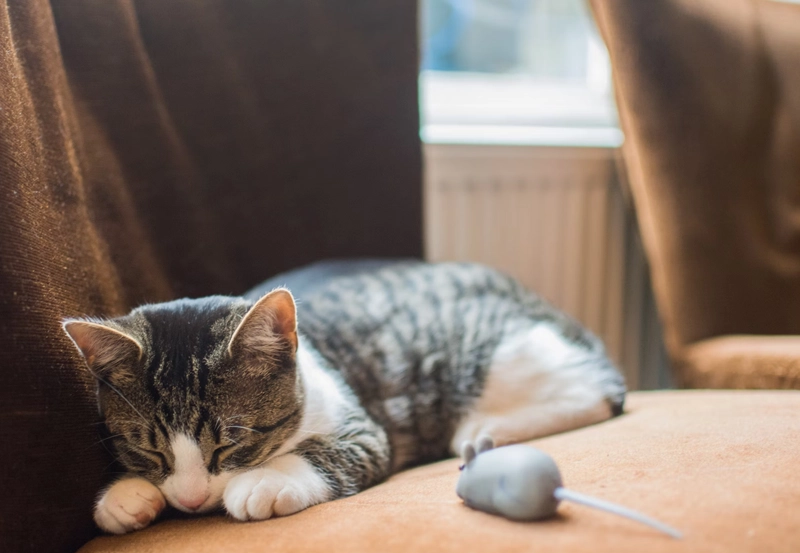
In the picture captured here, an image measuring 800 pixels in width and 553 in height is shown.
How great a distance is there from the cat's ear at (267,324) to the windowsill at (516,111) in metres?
1.08

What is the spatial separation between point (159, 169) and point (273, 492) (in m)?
0.77

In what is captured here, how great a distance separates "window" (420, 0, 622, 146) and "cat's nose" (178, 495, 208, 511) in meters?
1.38

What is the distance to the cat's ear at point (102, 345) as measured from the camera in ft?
2.78

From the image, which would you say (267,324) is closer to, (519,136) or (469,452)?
(469,452)

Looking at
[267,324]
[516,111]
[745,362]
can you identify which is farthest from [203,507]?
[516,111]

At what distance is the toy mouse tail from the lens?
648mm

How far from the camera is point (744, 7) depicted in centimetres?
157

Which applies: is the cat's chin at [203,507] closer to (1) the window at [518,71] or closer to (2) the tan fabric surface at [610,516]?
(2) the tan fabric surface at [610,516]

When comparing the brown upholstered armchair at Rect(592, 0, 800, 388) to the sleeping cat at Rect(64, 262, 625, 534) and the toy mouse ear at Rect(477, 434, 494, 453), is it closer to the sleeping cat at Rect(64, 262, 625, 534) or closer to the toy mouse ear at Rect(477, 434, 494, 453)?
the sleeping cat at Rect(64, 262, 625, 534)

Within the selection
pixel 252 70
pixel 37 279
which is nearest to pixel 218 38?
pixel 252 70

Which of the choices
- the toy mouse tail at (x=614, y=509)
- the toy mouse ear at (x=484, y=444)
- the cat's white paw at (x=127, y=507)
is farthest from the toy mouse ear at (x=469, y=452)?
the cat's white paw at (x=127, y=507)

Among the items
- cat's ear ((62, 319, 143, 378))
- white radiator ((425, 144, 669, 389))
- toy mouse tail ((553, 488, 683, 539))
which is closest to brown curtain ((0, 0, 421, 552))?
cat's ear ((62, 319, 143, 378))

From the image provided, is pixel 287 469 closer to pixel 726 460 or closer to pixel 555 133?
pixel 726 460

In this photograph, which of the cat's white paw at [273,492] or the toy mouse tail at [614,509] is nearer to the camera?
the toy mouse tail at [614,509]
